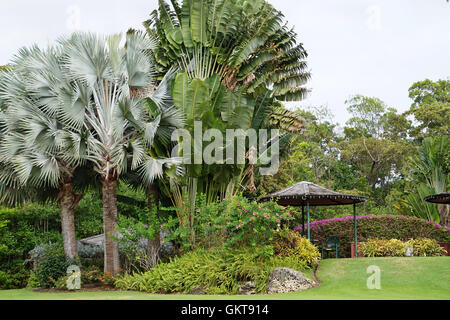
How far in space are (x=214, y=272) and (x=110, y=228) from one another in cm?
440

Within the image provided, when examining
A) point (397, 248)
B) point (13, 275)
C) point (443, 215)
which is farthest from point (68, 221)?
point (443, 215)

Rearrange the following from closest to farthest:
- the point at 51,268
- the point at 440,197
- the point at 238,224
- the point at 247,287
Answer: the point at 247,287 → the point at 238,224 → the point at 440,197 → the point at 51,268

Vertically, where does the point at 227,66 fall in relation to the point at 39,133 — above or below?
above

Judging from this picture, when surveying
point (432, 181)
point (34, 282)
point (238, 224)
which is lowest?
point (34, 282)

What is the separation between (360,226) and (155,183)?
349 inches

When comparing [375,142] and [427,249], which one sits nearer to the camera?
[427,249]

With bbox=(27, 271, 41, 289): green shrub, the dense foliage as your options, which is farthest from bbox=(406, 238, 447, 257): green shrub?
bbox=(27, 271, 41, 289): green shrub

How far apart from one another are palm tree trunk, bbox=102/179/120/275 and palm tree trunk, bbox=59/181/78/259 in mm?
1465

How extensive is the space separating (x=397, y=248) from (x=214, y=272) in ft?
23.8

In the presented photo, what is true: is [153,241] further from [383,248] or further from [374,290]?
[383,248]

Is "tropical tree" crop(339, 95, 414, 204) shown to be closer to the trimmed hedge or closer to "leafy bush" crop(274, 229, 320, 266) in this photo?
the trimmed hedge

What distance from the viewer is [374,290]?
10.7 meters

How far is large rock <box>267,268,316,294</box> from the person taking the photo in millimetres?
11273

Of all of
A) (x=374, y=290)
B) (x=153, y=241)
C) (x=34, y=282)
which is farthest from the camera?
(x=34, y=282)
